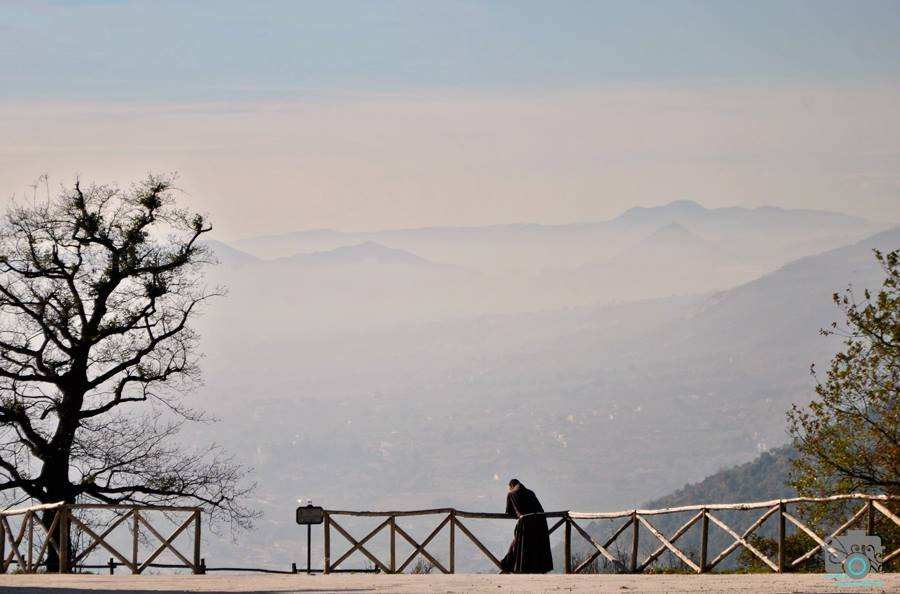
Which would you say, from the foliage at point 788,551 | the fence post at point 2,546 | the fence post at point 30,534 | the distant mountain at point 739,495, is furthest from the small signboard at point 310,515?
the distant mountain at point 739,495

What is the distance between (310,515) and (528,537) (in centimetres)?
428

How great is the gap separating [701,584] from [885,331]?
17673 millimetres

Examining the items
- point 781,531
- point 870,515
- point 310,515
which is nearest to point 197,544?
point 310,515

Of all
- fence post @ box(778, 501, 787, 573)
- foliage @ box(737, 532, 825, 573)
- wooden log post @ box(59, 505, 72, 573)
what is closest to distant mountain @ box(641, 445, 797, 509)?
foliage @ box(737, 532, 825, 573)

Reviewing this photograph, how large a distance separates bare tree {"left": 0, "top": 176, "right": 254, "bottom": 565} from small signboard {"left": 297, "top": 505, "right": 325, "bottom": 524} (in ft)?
31.3

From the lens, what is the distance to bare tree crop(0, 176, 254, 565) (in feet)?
112

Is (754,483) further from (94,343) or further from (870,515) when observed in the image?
(870,515)

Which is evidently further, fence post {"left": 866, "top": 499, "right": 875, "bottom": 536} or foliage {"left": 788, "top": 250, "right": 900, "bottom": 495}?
foliage {"left": 788, "top": 250, "right": 900, "bottom": 495}

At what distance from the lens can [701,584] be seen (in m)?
19.6

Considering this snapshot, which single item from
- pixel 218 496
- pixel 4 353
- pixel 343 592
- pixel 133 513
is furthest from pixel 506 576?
pixel 4 353

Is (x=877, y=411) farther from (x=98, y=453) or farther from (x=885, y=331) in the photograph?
(x=98, y=453)

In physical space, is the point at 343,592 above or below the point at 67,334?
below

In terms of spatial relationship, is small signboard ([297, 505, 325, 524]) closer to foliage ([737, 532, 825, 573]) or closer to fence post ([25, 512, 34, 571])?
fence post ([25, 512, 34, 571])

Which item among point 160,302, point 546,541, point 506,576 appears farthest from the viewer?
point 160,302
